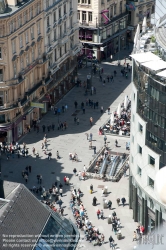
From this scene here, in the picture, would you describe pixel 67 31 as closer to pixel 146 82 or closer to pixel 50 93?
pixel 50 93

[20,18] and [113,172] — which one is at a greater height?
[20,18]

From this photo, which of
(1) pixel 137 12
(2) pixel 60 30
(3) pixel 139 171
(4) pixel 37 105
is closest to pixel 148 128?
(3) pixel 139 171

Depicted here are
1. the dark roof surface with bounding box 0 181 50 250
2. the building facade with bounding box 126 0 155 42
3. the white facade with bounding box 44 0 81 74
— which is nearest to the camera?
the dark roof surface with bounding box 0 181 50 250

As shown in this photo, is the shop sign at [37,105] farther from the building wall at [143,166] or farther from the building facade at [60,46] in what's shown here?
the building wall at [143,166]

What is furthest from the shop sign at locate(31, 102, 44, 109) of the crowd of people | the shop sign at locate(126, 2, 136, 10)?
the shop sign at locate(126, 2, 136, 10)

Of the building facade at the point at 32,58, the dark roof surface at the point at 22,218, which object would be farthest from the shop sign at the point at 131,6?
the dark roof surface at the point at 22,218

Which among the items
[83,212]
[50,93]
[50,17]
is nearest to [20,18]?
[50,17]

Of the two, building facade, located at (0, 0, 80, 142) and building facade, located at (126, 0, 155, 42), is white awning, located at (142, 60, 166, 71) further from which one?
building facade, located at (126, 0, 155, 42)
